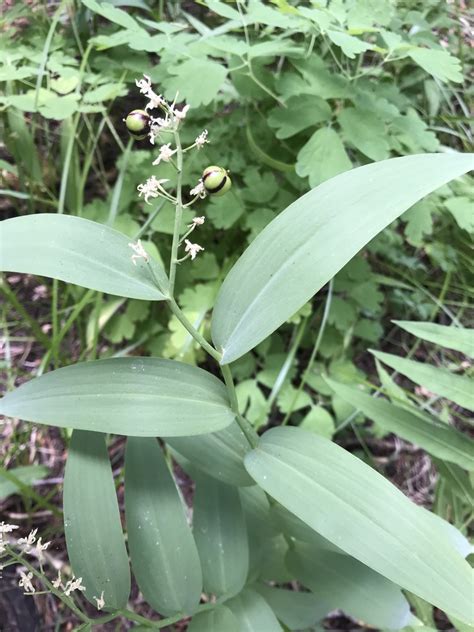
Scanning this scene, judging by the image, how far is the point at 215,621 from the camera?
Result: 2.37ft

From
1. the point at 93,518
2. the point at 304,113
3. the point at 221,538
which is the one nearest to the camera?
the point at 93,518

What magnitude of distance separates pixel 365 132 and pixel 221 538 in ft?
2.55

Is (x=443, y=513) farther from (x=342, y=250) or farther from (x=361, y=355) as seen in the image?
(x=342, y=250)

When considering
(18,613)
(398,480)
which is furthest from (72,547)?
(398,480)

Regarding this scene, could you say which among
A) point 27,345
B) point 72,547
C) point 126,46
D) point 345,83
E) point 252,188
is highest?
point 345,83

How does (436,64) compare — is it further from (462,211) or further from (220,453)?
(220,453)

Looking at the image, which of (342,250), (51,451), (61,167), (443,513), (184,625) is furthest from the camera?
(61,167)

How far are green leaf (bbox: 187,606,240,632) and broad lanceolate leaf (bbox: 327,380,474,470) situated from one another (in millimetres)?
401

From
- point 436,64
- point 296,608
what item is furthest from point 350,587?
point 436,64

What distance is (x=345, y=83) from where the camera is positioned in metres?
1.03

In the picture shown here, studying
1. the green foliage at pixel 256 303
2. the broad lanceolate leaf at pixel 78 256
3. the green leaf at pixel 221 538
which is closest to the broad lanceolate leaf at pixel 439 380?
the green foliage at pixel 256 303

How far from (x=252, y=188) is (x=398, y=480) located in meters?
0.81

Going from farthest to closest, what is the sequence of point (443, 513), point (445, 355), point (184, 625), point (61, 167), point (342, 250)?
point (445, 355) → point (61, 167) → point (184, 625) → point (443, 513) → point (342, 250)

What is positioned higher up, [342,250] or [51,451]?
[342,250]
